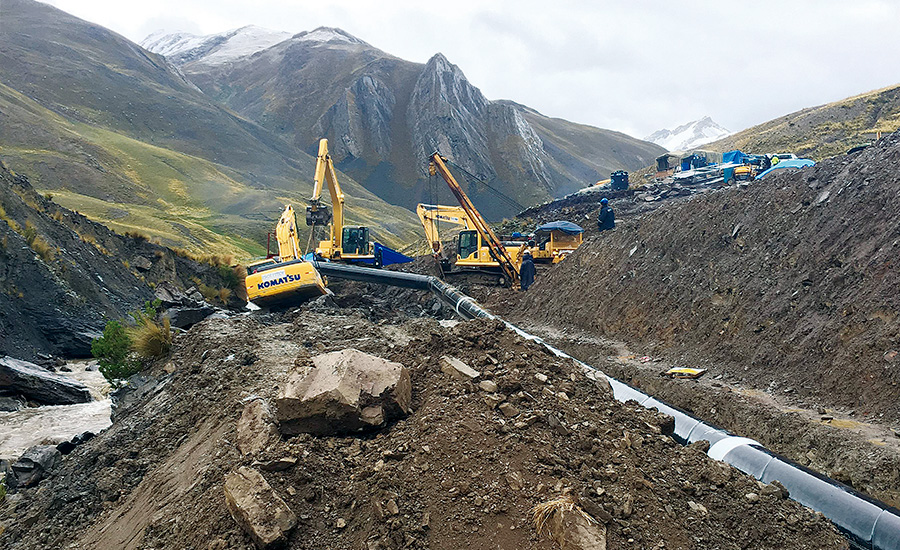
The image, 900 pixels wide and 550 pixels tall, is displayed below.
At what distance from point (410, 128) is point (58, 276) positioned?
94.3m

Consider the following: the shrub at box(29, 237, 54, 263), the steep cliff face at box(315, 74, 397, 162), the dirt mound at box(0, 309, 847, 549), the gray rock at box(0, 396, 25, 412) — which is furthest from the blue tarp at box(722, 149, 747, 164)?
the steep cliff face at box(315, 74, 397, 162)

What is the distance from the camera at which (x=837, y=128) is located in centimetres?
5062

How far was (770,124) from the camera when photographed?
77.8 metres

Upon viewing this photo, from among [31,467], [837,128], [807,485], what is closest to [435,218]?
[31,467]

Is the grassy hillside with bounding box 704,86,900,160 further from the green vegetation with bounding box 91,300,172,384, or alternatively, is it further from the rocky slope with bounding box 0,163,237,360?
the green vegetation with bounding box 91,300,172,384

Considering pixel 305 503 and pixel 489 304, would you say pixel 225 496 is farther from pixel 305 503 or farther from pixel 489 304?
pixel 489 304

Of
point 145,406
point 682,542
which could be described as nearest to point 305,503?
point 682,542

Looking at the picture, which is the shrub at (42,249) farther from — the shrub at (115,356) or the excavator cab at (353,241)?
the excavator cab at (353,241)

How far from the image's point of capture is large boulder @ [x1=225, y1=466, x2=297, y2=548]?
11.1 ft

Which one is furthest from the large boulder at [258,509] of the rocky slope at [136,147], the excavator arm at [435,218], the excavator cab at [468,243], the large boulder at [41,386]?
the rocky slope at [136,147]

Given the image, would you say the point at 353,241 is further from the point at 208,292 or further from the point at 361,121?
the point at 361,121

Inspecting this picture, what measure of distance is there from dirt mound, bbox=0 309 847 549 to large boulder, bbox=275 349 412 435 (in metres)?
0.13

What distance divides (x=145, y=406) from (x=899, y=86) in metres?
73.9

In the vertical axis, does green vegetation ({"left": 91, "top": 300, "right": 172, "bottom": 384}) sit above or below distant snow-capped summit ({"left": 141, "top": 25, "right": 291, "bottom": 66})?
below
